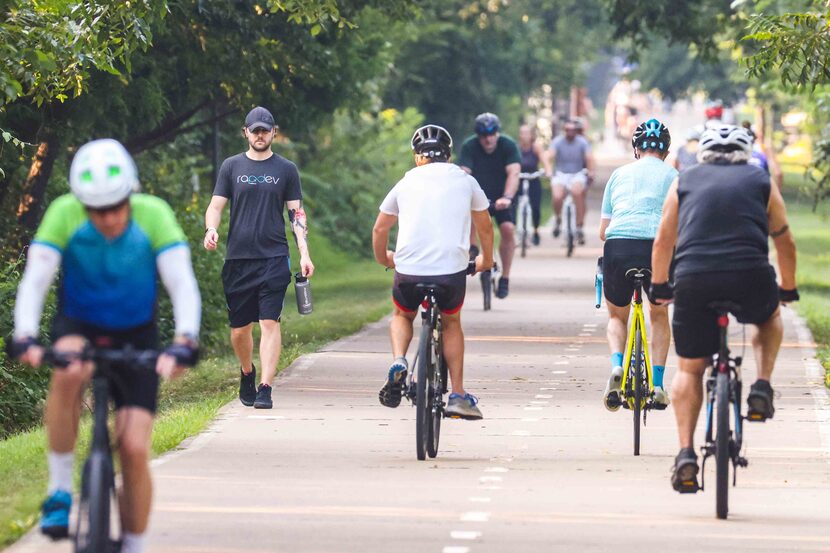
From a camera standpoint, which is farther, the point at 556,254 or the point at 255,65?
the point at 556,254

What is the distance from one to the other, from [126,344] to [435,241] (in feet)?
12.8

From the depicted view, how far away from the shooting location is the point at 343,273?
29578mm

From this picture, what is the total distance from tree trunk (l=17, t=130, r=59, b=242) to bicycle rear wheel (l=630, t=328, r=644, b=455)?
7.87m

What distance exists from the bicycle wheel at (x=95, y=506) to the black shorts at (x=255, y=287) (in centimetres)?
584

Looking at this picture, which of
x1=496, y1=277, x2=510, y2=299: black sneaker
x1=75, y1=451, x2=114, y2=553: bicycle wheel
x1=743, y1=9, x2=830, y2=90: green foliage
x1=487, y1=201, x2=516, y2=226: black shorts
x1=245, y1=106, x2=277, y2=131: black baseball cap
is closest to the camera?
x1=75, y1=451, x2=114, y2=553: bicycle wheel

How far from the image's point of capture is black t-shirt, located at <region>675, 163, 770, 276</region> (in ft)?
28.2

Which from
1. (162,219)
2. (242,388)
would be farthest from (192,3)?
(162,219)

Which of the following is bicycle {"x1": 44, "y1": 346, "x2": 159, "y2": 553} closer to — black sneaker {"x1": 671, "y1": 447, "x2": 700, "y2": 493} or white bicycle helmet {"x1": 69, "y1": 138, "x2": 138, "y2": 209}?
white bicycle helmet {"x1": 69, "y1": 138, "x2": 138, "y2": 209}

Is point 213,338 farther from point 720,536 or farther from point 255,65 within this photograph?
point 720,536

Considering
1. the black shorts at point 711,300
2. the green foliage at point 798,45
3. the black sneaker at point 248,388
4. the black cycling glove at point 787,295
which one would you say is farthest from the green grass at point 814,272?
the black shorts at point 711,300

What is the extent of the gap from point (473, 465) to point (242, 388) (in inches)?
109

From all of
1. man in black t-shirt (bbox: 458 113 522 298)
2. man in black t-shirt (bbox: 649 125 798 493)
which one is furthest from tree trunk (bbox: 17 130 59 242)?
man in black t-shirt (bbox: 649 125 798 493)

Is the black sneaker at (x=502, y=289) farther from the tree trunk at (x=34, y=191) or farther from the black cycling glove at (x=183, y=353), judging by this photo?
the black cycling glove at (x=183, y=353)

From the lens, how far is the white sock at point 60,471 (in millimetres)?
6873
